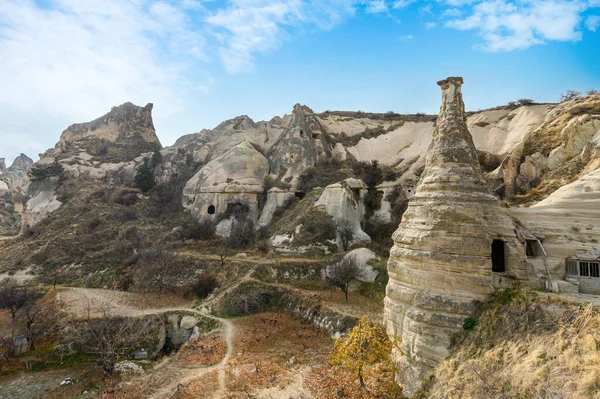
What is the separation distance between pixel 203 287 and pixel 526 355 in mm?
22939

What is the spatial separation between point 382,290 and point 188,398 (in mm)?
14889

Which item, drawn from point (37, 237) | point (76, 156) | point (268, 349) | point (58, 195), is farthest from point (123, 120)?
point (268, 349)

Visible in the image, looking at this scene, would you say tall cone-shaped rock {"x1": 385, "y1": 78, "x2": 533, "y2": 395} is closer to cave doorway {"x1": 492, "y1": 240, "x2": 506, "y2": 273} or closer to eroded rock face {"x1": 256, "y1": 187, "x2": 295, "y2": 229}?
cave doorway {"x1": 492, "y1": 240, "x2": 506, "y2": 273}

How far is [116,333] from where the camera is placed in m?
19.6

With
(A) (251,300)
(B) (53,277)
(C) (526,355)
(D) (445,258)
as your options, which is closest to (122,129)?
(B) (53,277)

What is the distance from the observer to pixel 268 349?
59.2 feet

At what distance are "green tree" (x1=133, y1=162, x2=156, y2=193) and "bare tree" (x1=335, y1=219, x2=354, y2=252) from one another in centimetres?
3180

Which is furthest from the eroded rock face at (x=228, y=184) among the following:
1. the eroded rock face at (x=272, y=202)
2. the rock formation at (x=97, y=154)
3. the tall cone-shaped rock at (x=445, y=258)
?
the tall cone-shaped rock at (x=445, y=258)

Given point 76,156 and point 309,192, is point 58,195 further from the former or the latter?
point 309,192

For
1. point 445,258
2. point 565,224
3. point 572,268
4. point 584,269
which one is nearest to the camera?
point 445,258

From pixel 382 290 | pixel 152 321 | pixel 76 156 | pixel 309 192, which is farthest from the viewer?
pixel 76 156

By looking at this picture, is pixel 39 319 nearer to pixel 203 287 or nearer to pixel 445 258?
pixel 203 287

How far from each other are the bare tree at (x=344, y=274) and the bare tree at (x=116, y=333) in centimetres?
1253

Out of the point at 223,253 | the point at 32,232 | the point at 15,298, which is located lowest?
the point at 15,298
